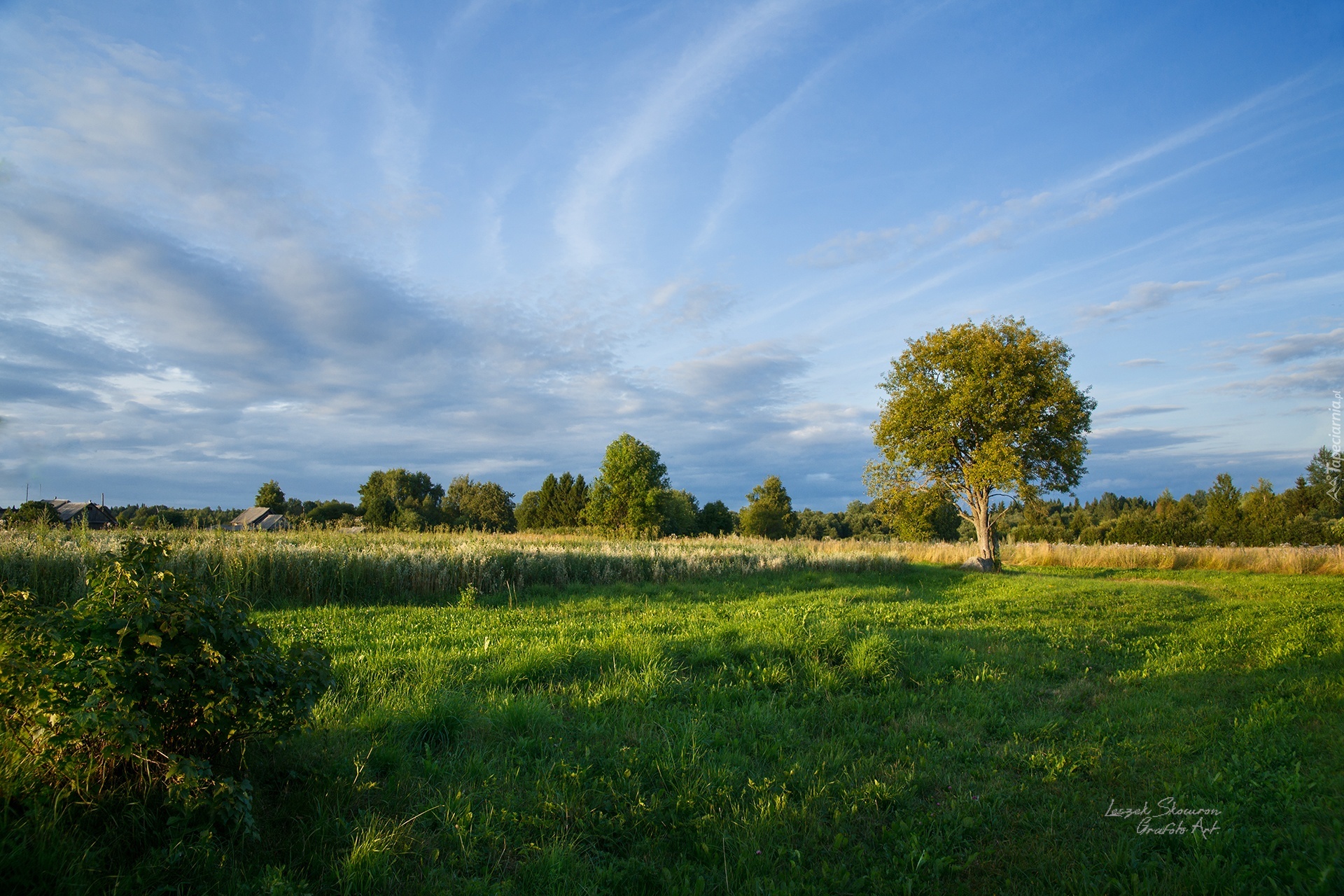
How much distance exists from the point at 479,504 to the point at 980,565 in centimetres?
6169

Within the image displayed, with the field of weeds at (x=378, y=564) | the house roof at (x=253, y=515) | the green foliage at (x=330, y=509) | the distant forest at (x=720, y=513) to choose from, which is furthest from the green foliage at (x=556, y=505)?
the field of weeds at (x=378, y=564)

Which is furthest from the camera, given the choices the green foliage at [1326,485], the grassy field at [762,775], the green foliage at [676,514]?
the green foliage at [676,514]

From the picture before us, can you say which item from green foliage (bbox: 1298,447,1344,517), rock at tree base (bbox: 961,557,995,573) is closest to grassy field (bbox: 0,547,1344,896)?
rock at tree base (bbox: 961,557,995,573)

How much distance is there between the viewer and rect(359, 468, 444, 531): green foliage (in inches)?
2001

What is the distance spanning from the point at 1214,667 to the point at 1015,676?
2.92 meters

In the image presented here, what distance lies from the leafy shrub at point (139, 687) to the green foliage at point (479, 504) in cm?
6687

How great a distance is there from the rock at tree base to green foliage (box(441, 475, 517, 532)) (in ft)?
177

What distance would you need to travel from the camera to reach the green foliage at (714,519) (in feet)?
217

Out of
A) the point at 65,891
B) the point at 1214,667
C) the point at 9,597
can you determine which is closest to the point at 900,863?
the point at 65,891

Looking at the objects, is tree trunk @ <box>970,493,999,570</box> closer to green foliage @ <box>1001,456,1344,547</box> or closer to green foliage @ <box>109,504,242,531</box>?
green foliage @ <box>1001,456,1344,547</box>

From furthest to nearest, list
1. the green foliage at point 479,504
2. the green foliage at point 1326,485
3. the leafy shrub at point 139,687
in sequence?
the green foliage at point 479,504 → the green foliage at point 1326,485 → the leafy shrub at point 139,687

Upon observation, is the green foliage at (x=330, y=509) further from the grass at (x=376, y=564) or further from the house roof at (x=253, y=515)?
the grass at (x=376, y=564)

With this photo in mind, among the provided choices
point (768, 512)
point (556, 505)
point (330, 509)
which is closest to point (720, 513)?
point (768, 512)

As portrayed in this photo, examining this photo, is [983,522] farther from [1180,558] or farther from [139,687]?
[139,687]
